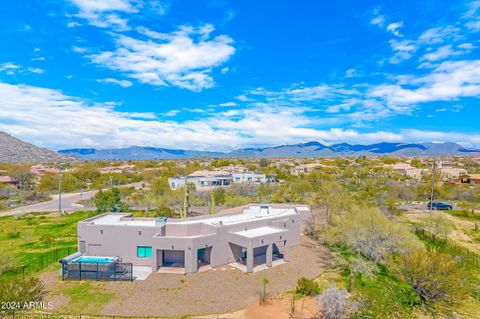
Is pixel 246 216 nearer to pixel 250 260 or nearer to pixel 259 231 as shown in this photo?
pixel 259 231

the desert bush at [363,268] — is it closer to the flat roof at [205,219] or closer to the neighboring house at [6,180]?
the flat roof at [205,219]

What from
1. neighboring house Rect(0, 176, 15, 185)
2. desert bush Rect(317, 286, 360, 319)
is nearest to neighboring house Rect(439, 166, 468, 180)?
desert bush Rect(317, 286, 360, 319)

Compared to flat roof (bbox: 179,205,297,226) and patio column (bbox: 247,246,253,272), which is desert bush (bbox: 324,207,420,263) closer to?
flat roof (bbox: 179,205,297,226)

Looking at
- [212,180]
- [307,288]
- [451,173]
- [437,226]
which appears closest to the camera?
[307,288]

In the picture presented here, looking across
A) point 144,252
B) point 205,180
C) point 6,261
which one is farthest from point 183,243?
point 205,180

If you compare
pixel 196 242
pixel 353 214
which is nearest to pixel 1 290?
pixel 196 242

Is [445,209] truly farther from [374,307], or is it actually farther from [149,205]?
[149,205]
